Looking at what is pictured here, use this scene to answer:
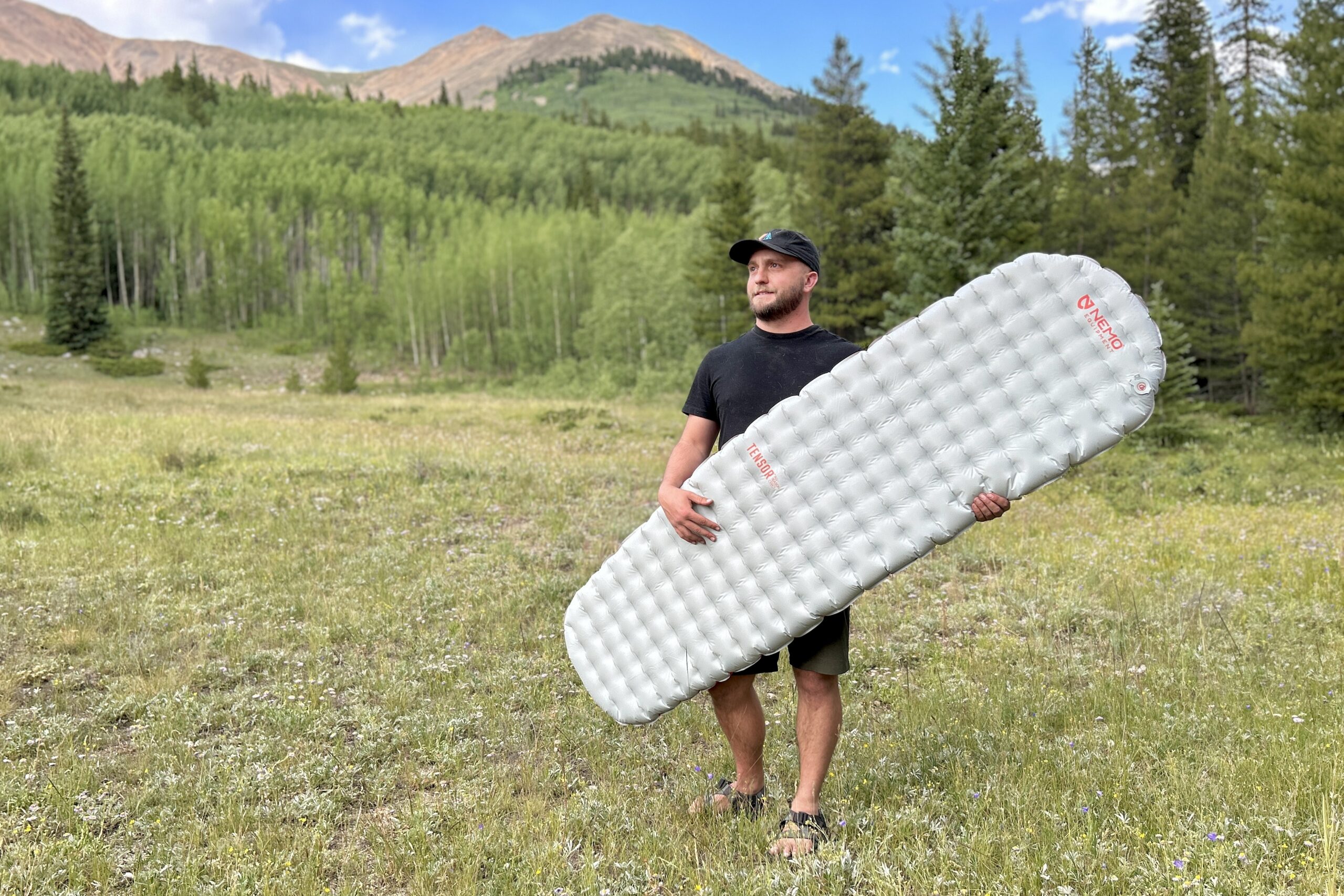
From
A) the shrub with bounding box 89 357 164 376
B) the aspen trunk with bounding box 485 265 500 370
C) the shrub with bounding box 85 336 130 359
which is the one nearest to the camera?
the shrub with bounding box 89 357 164 376

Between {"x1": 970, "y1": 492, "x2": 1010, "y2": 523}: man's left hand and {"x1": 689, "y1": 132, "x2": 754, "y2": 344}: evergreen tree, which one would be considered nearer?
{"x1": 970, "y1": 492, "x2": 1010, "y2": 523}: man's left hand

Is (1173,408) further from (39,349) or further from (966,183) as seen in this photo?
(39,349)

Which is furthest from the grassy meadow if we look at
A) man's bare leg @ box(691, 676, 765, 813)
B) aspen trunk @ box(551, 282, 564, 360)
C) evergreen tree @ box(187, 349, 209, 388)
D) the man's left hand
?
aspen trunk @ box(551, 282, 564, 360)

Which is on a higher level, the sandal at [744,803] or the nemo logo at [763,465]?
the nemo logo at [763,465]

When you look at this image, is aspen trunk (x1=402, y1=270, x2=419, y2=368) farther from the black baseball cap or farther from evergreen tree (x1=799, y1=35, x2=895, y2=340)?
the black baseball cap

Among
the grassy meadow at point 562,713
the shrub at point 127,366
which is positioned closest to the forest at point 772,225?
the shrub at point 127,366

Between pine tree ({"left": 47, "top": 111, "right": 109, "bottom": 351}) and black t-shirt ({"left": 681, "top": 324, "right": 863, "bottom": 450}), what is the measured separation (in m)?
58.6

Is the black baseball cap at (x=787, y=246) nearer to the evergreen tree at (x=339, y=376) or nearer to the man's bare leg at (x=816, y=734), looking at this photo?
the man's bare leg at (x=816, y=734)

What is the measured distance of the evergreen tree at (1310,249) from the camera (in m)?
17.5

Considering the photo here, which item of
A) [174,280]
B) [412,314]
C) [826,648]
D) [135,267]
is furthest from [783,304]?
[135,267]

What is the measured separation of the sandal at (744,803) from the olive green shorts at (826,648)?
666 mm

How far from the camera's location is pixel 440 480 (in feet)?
40.0

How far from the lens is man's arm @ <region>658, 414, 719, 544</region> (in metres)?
3.65

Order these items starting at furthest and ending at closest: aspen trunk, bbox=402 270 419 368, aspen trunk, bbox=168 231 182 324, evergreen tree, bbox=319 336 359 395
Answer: aspen trunk, bbox=168 231 182 324, aspen trunk, bbox=402 270 419 368, evergreen tree, bbox=319 336 359 395
